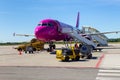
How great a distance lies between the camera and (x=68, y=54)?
94.6 feet

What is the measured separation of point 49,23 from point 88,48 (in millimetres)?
13886

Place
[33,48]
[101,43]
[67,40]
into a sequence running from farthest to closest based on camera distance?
[101,43], [67,40], [33,48]

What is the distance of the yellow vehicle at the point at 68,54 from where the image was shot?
28381mm

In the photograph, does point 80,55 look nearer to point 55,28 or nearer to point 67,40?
point 55,28

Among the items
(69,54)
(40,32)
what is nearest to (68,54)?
(69,54)

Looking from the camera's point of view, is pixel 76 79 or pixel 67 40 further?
pixel 67 40

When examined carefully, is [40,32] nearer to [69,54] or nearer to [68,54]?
[69,54]

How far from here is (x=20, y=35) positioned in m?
63.2

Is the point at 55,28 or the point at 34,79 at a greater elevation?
the point at 55,28

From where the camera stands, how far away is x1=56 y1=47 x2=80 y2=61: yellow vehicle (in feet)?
93.1

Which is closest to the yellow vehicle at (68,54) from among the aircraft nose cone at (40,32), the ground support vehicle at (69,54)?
the ground support vehicle at (69,54)

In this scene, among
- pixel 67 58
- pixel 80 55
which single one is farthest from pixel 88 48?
pixel 67 58

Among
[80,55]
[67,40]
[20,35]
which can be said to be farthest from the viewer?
[20,35]

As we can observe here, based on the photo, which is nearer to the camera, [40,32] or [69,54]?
[69,54]
